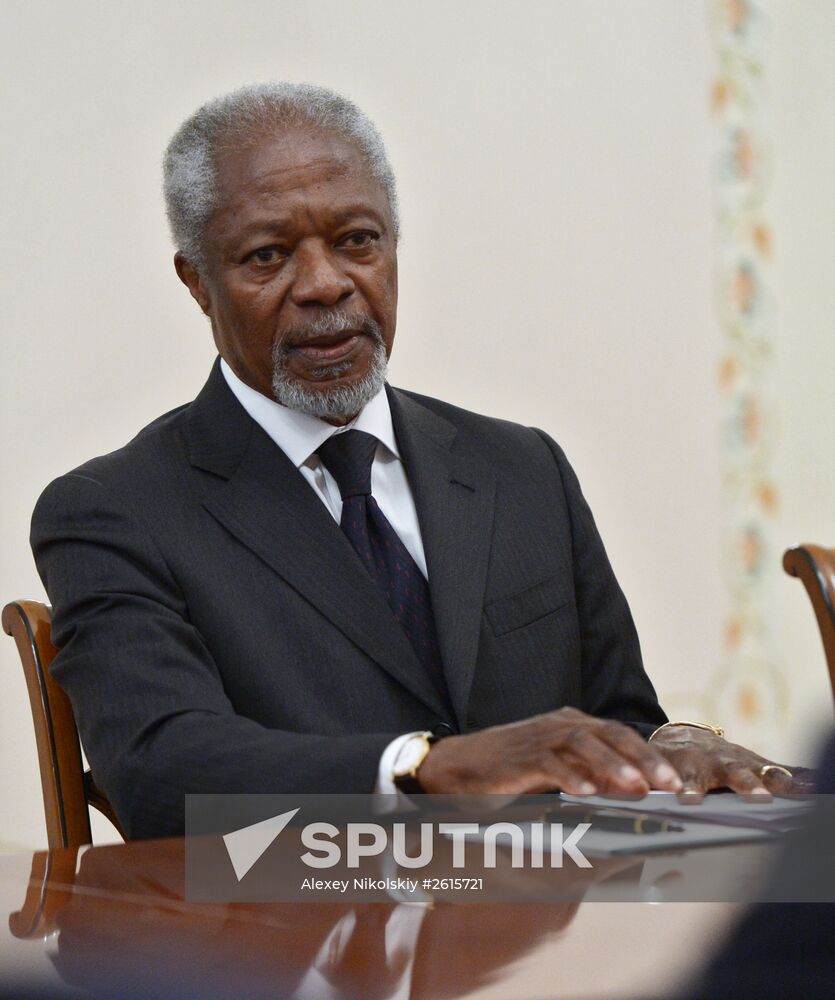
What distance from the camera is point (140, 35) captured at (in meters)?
3.36

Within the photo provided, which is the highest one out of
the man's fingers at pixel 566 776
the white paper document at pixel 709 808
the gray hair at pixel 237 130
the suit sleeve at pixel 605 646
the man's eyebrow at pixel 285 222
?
the gray hair at pixel 237 130

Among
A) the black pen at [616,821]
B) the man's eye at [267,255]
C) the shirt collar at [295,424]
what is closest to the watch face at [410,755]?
the black pen at [616,821]

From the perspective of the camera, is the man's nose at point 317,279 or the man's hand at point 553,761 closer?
the man's hand at point 553,761

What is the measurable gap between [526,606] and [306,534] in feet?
1.15

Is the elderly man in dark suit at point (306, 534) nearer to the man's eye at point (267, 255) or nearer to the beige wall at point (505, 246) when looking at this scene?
the man's eye at point (267, 255)

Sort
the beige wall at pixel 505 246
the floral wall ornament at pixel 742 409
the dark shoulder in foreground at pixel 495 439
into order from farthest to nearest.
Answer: the floral wall ornament at pixel 742 409 < the beige wall at pixel 505 246 < the dark shoulder in foreground at pixel 495 439

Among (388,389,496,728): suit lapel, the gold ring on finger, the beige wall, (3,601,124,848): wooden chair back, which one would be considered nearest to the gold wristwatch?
the gold ring on finger

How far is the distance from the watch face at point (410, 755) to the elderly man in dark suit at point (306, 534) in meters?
0.25

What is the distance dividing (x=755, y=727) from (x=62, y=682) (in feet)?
8.76

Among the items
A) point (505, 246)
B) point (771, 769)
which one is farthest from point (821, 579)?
point (505, 246)

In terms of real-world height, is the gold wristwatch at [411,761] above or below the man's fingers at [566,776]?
below

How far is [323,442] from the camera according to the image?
187 centimetres

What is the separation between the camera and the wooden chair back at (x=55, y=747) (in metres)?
1.67

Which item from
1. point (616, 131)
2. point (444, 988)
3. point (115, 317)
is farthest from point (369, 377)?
point (616, 131)
